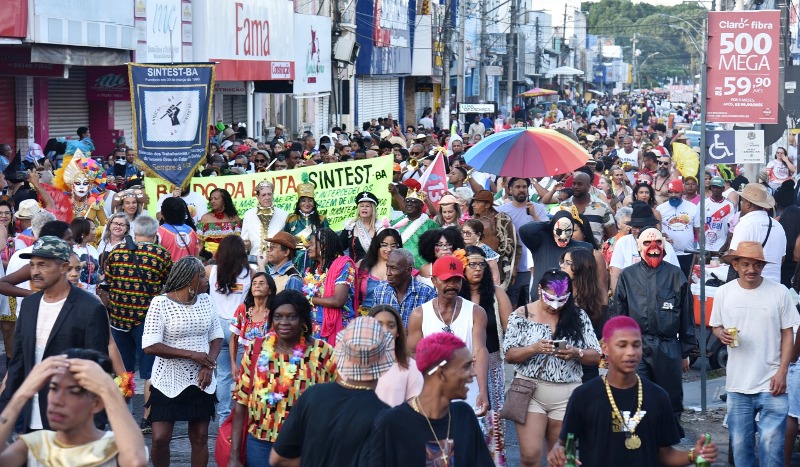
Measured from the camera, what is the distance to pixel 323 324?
29.9 ft

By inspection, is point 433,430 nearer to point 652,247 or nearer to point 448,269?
point 448,269

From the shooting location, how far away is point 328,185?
15.1 metres

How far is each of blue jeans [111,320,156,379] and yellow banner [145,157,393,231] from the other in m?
4.85

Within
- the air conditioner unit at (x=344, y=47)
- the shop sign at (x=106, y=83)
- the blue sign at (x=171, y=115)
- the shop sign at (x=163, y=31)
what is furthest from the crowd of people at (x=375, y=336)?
the air conditioner unit at (x=344, y=47)

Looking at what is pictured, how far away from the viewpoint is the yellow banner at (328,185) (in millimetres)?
14719

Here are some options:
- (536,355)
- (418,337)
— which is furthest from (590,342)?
(418,337)

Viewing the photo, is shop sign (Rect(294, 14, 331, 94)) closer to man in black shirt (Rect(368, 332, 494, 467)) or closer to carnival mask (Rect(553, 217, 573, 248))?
carnival mask (Rect(553, 217, 573, 248))

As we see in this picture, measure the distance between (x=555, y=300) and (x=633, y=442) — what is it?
1845 millimetres

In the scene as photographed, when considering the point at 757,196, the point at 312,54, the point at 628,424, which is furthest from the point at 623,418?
the point at 312,54

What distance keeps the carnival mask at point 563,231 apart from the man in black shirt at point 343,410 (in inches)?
181

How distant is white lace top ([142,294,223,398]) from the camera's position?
791cm

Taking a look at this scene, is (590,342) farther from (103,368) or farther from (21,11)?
(21,11)

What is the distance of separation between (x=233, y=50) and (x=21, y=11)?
9.30 meters

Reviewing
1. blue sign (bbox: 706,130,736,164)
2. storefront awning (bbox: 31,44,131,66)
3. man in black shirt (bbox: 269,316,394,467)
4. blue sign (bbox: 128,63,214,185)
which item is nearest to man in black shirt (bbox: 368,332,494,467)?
man in black shirt (bbox: 269,316,394,467)
